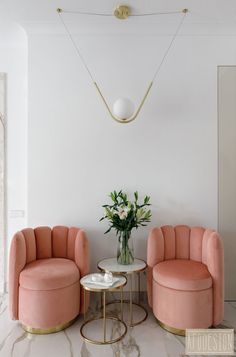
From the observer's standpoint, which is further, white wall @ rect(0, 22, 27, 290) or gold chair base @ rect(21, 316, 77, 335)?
white wall @ rect(0, 22, 27, 290)

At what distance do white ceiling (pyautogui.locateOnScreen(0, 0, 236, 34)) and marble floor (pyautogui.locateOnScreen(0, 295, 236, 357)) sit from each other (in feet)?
9.39

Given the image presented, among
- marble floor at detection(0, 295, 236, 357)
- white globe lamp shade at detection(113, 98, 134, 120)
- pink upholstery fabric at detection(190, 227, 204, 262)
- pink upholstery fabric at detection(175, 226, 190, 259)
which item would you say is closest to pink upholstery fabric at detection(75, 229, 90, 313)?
marble floor at detection(0, 295, 236, 357)

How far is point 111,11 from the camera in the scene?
100 inches

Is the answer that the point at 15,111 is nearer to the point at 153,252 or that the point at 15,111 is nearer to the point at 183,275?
the point at 153,252

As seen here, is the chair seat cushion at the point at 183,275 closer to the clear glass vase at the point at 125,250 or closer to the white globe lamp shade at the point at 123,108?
the clear glass vase at the point at 125,250

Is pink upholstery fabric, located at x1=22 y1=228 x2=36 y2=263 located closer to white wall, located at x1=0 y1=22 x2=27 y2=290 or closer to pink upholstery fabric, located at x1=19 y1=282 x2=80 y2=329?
pink upholstery fabric, located at x1=19 y1=282 x2=80 y2=329

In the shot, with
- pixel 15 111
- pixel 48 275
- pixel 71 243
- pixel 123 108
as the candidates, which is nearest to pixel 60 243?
pixel 71 243

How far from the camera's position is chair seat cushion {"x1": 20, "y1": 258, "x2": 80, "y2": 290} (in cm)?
221

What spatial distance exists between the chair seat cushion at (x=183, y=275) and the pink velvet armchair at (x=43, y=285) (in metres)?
0.68

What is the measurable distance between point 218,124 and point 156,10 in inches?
49.8

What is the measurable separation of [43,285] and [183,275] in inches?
45.2

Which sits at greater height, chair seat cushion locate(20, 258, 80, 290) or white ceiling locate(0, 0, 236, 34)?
white ceiling locate(0, 0, 236, 34)

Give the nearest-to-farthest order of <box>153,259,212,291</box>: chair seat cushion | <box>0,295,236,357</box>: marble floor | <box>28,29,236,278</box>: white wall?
1. <box>0,295,236,357</box>: marble floor
2. <box>153,259,212,291</box>: chair seat cushion
3. <box>28,29,236,278</box>: white wall

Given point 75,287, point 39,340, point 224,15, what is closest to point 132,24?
point 224,15
